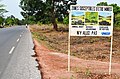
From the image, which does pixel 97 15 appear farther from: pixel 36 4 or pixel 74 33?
pixel 36 4

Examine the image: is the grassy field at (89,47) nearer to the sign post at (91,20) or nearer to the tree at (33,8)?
the sign post at (91,20)

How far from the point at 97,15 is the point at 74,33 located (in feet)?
3.47

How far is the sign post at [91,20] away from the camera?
11.2 meters

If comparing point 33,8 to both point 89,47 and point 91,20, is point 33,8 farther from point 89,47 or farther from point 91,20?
point 91,20

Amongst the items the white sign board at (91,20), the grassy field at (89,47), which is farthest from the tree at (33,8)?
the white sign board at (91,20)

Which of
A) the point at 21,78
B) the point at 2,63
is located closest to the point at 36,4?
the point at 2,63

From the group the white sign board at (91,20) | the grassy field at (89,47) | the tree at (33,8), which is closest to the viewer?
the white sign board at (91,20)

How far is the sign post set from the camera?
11250 mm

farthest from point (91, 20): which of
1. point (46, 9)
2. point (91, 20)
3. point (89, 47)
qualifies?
point (46, 9)

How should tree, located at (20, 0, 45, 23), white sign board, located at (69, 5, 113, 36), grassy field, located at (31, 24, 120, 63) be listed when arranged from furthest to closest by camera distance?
tree, located at (20, 0, 45, 23) < grassy field, located at (31, 24, 120, 63) < white sign board, located at (69, 5, 113, 36)

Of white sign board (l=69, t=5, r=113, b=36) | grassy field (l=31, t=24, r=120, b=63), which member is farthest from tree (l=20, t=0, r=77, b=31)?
white sign board (l=69, t=5, r=113, b=36)

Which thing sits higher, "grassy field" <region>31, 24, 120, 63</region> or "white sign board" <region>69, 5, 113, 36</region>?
"white sign board" <region>69, 5, 113, 36</region>

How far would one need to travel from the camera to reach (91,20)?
1137 centimetres

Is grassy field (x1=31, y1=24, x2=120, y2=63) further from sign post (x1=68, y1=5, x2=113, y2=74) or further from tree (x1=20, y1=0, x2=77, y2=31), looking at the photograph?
tree (x1=20, y1=0, x2=77, y2=31)
